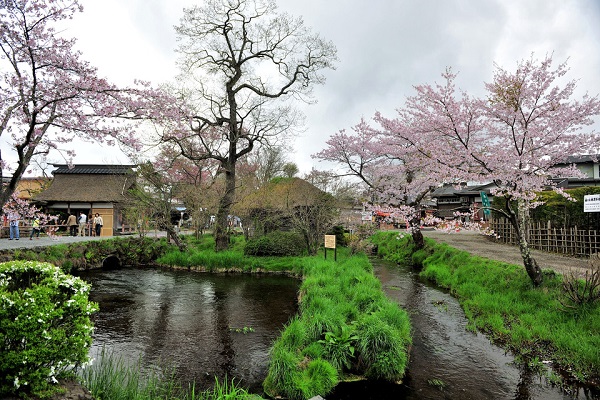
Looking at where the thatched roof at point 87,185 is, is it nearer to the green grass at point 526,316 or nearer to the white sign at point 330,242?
the white sign at point 330,242

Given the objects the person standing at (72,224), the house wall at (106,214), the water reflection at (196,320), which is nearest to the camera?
the water reflection at (196,320)

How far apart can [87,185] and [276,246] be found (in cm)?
1957

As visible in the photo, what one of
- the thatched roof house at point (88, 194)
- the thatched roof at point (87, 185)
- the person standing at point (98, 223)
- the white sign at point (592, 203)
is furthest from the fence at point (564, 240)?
the thatched roof house at point (88, 194)

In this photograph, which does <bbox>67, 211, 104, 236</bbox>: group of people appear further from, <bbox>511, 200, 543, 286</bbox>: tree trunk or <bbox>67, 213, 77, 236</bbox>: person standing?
<bbox>511, 200, 543, 286</bbox>: tree trunk

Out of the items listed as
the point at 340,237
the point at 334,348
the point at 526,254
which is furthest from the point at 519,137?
the point at 340,237

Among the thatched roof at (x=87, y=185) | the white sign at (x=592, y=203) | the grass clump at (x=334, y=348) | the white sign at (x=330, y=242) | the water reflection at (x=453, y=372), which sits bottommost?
the water reflection at (x=453, y=372)

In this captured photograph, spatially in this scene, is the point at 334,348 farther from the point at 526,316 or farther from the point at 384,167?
the point at 384,167

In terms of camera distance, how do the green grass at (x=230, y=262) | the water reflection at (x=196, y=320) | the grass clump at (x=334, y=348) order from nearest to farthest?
the grass clump at (x=334, y=348), the water reflection at (x=196, y=320), the green grass at (x=230, y=262)

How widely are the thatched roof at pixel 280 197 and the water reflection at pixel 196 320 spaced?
18.1ft

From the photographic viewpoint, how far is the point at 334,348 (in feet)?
20.2

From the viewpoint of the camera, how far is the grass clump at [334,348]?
17.6ft

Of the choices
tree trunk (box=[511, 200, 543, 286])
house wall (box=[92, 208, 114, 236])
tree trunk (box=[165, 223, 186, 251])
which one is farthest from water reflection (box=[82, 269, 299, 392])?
house wall (box=[92, 208, 114, 236])

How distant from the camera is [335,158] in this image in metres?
19.1

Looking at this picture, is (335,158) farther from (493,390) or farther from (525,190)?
(493,390)
